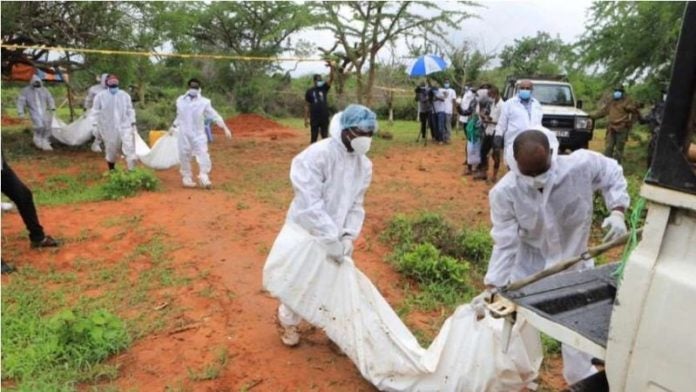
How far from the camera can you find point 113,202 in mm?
6871

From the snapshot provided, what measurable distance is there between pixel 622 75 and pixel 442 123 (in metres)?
4.20

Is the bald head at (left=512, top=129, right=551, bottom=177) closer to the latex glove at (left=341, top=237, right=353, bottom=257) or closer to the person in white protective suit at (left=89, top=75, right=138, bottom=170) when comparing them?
the latex glove at (left=341, top=237, right=353, bottom=257)

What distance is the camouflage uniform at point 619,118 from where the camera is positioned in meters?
9.27

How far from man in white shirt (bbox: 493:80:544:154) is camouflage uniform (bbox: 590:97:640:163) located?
297cm

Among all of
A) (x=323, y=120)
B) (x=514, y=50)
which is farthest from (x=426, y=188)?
(x=514, y=50)

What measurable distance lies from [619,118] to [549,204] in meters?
7.87

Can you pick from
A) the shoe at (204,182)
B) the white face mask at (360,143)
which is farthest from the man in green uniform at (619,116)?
the white face mask at (360,143)

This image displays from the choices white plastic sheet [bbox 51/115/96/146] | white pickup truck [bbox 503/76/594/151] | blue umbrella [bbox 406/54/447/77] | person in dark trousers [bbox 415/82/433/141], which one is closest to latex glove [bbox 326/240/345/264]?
white pickup truck [bbox 503/76/594/151]

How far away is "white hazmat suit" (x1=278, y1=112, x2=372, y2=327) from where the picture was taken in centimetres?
295

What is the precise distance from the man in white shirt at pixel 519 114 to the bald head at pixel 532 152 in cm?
464

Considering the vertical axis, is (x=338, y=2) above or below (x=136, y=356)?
above

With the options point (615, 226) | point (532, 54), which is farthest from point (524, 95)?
point (532, 54)

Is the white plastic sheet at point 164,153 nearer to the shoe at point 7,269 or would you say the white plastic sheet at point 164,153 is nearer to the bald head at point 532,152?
the shoe at point 7,269

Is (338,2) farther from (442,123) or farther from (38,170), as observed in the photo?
(38,170)
